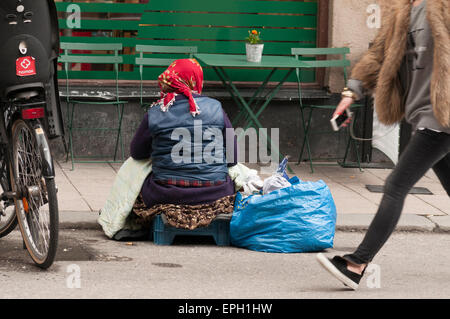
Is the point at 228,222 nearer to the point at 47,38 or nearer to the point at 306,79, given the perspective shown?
the point at 47,38

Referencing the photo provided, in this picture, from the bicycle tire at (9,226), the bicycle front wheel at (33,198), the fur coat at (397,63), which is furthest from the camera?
the bicycle tire at (9,226)

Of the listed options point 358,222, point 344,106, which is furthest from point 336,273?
point 358,222

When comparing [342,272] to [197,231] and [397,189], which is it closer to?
[397,189]

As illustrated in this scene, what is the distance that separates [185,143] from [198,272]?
1.03m

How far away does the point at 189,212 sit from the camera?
5832mm

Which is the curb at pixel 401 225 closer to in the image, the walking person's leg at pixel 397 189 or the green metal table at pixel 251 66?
the walking person's leg at pixel 397 189

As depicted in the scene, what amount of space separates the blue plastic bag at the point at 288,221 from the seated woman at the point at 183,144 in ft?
0.78

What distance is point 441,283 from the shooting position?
5.02 metres

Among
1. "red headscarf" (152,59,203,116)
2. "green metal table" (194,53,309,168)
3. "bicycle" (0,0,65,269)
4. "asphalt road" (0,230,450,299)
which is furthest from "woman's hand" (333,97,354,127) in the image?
"green metal table" (194,53,309,168)

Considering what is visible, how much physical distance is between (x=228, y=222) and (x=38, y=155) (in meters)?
1.54

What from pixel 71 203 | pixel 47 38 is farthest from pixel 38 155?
pixel 71 203

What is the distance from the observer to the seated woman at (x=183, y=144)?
5840 millimetres

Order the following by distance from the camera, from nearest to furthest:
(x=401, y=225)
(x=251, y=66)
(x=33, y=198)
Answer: (x=33, y=198) < (x=401, y=225) < (x=251, y=66)

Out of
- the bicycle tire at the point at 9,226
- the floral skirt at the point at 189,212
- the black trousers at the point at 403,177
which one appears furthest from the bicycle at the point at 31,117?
the black trousers at the point at 403,177
